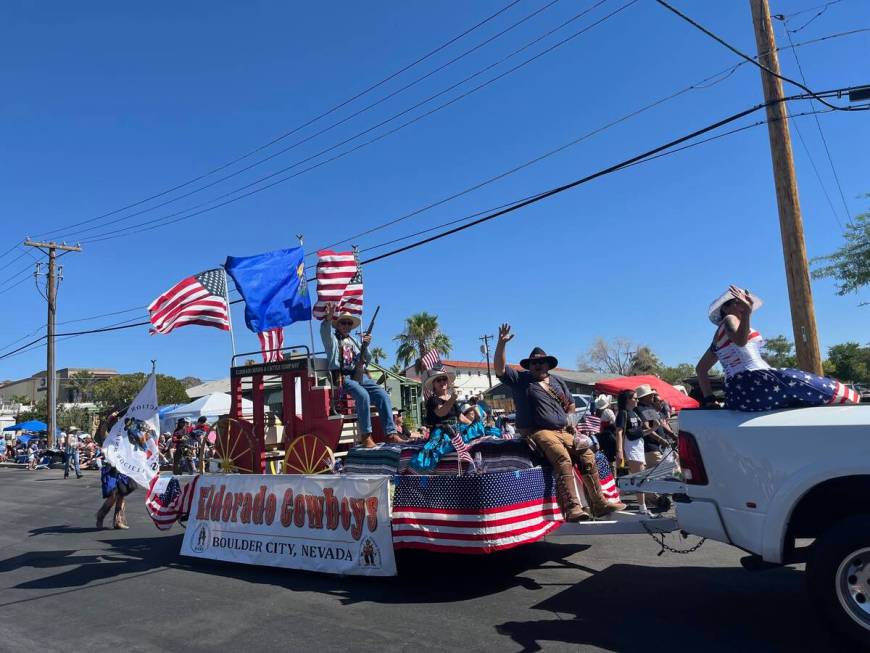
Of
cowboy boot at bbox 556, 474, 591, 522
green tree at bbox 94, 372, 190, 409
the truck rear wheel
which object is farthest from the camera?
green tree at bbox 94, 372, 190, 409

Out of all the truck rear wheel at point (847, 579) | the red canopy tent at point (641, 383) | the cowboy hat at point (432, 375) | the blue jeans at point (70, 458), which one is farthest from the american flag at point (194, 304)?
the blue jeans at point (70, 458)

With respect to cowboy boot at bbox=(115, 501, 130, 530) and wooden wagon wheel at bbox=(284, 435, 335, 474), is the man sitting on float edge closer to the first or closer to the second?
wooden wagon wheel at bbox=(284, 435, 335, 474)

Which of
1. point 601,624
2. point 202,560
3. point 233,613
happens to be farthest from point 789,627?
point 202,560

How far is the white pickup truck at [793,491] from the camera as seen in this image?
11.6ft

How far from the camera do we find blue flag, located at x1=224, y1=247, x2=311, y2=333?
9680 mm

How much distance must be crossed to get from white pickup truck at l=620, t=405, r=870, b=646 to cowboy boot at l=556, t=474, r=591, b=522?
120 centimetres

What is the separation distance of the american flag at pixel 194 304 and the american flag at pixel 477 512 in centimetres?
521

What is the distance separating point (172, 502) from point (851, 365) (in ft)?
146

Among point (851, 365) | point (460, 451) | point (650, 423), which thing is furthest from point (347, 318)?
point (851, 365)

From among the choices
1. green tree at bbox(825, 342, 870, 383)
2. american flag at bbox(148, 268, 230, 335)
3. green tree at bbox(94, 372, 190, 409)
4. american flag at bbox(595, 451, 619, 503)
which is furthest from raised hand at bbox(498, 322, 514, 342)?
green tree at bbox(94, 372, 190, 409)

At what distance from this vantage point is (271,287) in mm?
9953

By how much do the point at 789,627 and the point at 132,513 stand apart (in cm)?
1190

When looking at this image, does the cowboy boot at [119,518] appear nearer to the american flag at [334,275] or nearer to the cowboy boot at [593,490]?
the american flag at [334,275]

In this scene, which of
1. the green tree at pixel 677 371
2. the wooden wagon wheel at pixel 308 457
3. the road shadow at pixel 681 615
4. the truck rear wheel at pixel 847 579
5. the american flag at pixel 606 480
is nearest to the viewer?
the truck rear wheel at pixel 847 579
